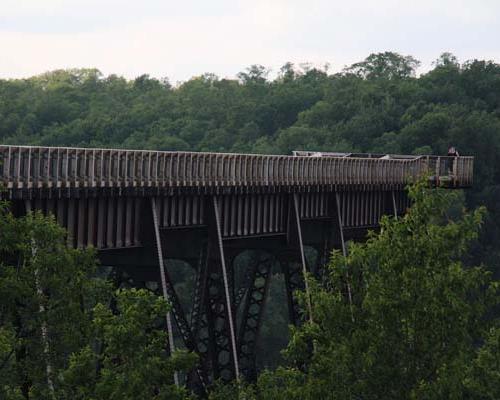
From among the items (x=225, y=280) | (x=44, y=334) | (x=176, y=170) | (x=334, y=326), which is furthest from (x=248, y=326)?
(x=44, y=334)

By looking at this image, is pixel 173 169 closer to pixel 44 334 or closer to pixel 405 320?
pixel 405 320

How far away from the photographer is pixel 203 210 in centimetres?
4681

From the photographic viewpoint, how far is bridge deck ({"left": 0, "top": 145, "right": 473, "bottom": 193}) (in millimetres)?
36125

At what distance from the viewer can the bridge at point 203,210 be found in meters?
38.1

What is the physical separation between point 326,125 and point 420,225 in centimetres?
13521

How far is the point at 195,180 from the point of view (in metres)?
45.6

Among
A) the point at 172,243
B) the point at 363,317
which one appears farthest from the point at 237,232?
the point at 363,317

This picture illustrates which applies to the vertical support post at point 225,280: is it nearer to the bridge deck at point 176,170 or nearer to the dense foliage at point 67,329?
the bridge deck at point 176,170

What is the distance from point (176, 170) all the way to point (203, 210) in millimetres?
2515

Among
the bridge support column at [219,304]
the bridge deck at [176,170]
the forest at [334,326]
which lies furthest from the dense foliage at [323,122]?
the forest at [334,326]

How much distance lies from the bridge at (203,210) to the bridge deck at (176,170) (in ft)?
0.14

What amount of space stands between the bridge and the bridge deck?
0.04m

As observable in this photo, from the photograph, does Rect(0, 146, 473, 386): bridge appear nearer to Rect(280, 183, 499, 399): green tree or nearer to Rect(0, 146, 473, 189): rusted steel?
Rect(0, 146, 473, 189): rusted steel

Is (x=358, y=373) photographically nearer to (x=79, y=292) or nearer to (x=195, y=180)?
(x=79, y=292)
